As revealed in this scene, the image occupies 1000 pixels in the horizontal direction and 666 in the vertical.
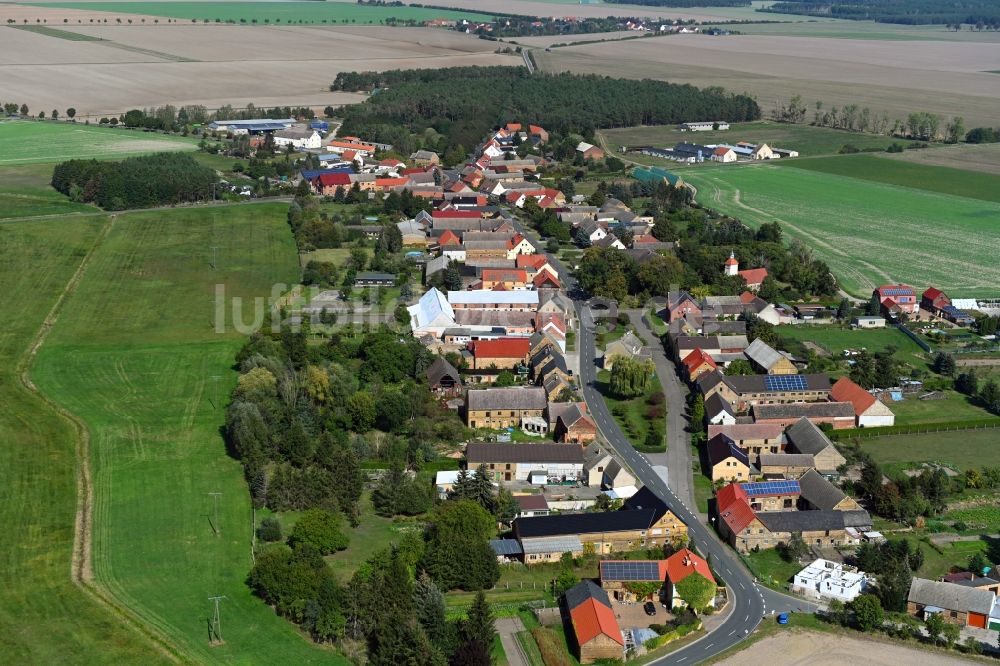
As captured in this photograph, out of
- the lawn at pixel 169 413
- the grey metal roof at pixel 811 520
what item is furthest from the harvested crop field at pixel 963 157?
the grey metal roof at pixel 811 520

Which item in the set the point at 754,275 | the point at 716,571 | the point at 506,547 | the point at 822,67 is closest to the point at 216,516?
the point at 506,547

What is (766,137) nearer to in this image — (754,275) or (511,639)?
(754,275)

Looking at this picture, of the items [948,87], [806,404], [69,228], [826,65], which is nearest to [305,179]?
[69,228]

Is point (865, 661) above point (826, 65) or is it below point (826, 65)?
below

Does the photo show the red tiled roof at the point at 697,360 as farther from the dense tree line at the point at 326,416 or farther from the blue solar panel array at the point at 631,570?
the blue solar panel array at the point at 631,570

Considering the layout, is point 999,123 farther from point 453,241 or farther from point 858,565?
point 858,565
